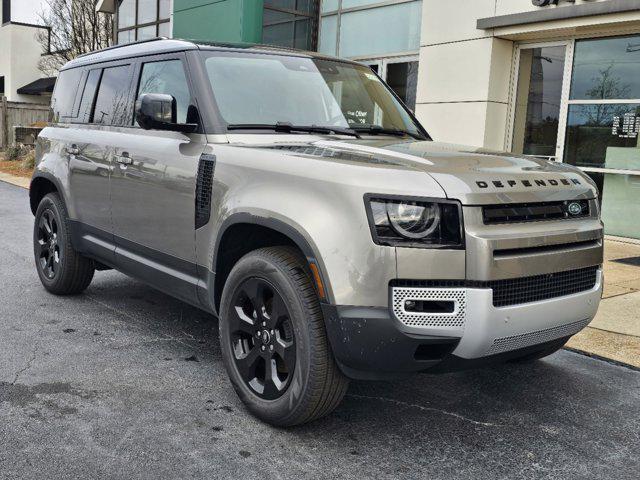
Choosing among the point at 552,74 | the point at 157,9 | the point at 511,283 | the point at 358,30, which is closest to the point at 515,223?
the point at 511,283

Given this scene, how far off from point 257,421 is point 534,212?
5.55 feet

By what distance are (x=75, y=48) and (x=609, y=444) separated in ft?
78.4

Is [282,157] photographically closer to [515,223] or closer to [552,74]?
[515,223]

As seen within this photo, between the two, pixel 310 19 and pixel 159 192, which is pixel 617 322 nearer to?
pixel 159 192

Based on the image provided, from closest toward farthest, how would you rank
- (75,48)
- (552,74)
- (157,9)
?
(552,74), (157,9), (75,48)

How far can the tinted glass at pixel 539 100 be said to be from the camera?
1062 cm

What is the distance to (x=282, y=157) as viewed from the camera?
3.40 m

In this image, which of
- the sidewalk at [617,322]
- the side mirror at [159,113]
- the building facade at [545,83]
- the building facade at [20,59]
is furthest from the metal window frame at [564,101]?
the building facade at [20,59]

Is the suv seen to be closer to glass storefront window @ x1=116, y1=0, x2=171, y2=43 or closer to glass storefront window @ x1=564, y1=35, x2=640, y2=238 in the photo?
glass storefront window @ x1=564, y1=35, x2=640, y2=238

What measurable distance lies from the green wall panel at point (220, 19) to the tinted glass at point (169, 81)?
31.6ft

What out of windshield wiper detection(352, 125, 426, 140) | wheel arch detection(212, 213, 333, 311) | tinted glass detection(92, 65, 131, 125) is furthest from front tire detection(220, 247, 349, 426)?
tinted glass detection(92, 65, 131, 125)

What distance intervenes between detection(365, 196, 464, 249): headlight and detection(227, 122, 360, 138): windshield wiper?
4.40 ft

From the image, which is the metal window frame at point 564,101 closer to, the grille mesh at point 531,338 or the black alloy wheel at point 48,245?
the grille mesh at point 531,338

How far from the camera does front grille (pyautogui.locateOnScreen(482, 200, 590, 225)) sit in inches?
119
